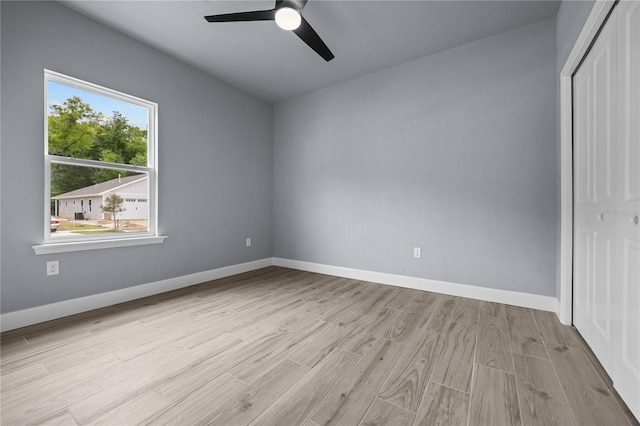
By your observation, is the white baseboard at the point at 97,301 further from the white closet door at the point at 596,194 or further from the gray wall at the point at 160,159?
the white closet door at the point at 596,194

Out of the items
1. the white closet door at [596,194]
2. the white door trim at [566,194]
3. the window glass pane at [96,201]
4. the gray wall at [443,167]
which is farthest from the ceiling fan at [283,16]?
the white door trim at [566,194]

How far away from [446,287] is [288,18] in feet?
9.58

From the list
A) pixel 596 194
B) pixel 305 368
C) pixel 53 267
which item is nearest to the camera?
pixel 305 368

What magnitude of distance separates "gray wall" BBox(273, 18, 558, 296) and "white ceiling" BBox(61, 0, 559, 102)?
24 centimetres

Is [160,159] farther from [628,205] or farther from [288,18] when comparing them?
[628,205]

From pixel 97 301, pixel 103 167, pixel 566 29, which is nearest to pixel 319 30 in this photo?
pixel 566 29

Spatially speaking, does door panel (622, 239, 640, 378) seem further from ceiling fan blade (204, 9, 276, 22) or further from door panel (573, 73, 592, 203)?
ceiling fan blade (204, 9, 276, 22)

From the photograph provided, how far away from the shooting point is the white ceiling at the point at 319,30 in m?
2.30

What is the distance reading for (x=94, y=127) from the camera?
8.27ft

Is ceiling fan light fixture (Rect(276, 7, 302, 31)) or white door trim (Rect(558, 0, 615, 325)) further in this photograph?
white door trim (Rect(558, 0, 615, 325))

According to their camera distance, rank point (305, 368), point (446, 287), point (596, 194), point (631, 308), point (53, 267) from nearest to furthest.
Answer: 1. point (631, 308)
2. point (305, 368)
3. point (596, 194)
4. point (53, 267)
5. point (446, 287)

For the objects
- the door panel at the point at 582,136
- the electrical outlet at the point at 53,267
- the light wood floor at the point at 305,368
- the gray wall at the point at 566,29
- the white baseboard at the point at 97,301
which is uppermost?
the gray wall at the point at 566,29

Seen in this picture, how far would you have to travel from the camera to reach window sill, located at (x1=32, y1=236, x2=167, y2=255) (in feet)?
7.09

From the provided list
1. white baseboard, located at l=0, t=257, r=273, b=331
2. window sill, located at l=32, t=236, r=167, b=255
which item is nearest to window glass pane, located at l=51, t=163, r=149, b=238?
window sill, located at l=32, t=236, r=167, b=255
